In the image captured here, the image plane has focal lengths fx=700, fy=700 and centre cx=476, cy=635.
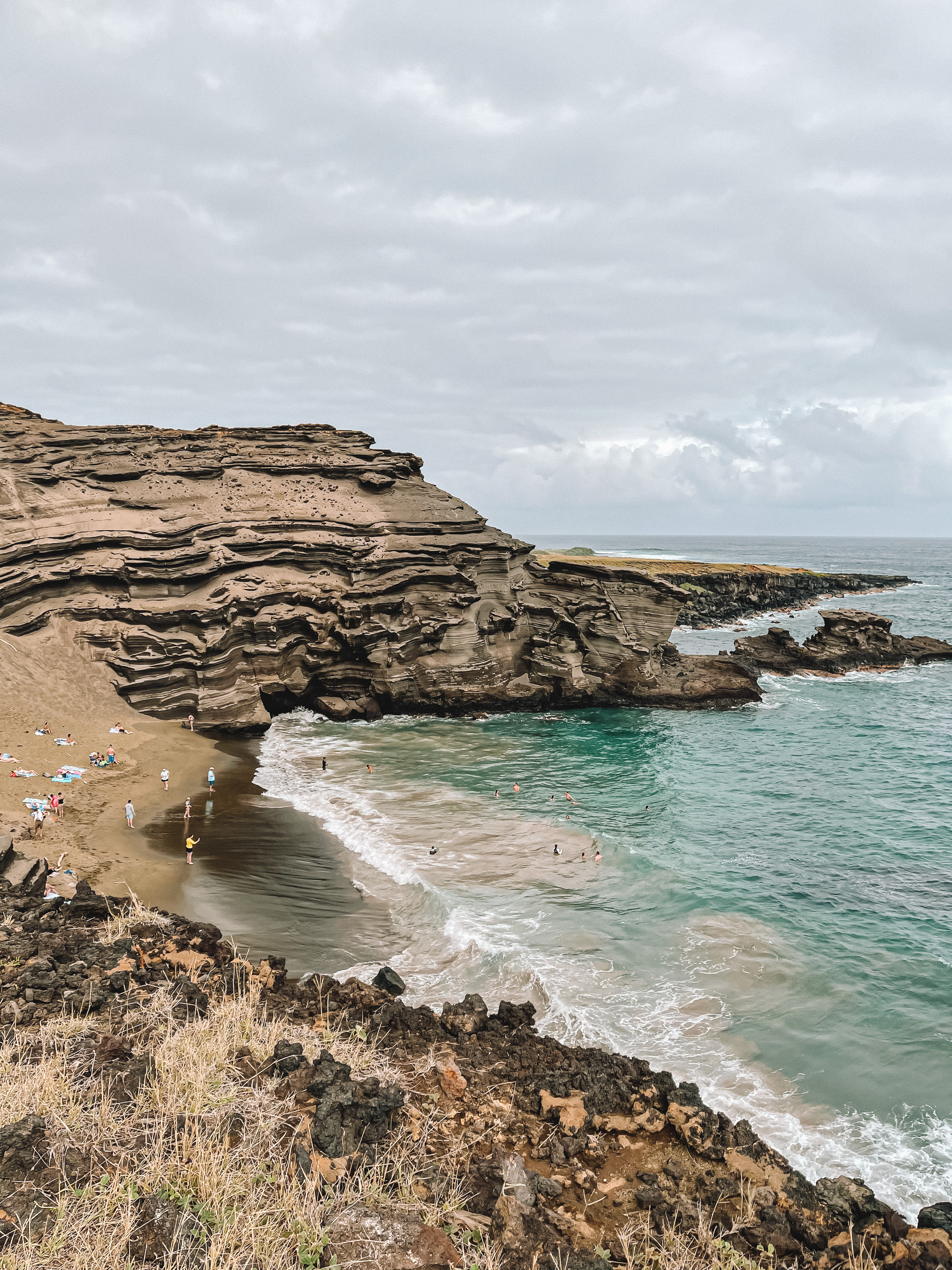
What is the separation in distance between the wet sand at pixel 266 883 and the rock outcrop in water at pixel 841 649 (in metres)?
43.6

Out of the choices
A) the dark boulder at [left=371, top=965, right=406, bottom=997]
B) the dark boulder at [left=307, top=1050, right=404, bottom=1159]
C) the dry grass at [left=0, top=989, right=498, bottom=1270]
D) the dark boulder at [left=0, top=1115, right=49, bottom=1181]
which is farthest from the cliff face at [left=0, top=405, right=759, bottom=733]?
the dark boulder at [left=0, top=1115, right=49, bottom=1181]

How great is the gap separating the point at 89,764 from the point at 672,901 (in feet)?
74.6

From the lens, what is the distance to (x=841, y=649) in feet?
200

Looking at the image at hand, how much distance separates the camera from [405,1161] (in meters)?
7.96

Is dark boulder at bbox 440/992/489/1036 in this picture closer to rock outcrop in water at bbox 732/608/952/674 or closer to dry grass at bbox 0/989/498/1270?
dry grass at bbox 0/989/498/1270

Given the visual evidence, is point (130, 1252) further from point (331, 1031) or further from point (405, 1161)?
point (331, 1031)

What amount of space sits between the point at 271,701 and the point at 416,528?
1356cm

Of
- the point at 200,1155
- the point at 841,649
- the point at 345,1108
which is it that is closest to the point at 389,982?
the point at 345,1108

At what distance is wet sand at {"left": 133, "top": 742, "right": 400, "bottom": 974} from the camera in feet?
56.6

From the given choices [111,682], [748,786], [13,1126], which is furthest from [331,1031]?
[111,682]

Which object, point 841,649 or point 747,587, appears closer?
point 841,649

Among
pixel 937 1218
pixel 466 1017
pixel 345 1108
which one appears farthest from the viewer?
pixel 466 1017

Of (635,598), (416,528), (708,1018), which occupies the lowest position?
(708,1018)

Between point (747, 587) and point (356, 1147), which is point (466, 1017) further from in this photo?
point (747, 587)
